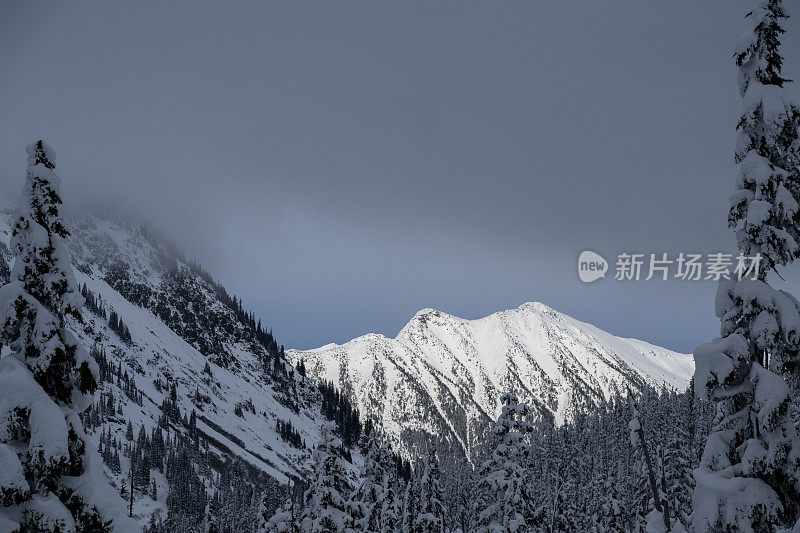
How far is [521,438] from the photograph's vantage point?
24547 millimetres

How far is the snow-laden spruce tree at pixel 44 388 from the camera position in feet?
29.2

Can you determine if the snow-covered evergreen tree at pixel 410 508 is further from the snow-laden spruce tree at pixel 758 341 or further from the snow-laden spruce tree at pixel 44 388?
the snow-laden spruce tree at pixel 44 388

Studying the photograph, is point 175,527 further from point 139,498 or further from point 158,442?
point 158,442

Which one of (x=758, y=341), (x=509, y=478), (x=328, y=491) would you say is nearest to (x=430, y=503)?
(x=328, y=491)

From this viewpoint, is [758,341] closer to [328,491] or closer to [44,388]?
[44,388]

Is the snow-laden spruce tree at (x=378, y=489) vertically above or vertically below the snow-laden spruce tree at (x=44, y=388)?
below

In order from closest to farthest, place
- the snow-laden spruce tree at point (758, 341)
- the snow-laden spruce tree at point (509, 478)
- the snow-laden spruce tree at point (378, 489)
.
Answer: the snow-laden spruce tree at point (758, 341)
the snow-laden spruce tree at point (509, 478)
the snow-laden spruce tree at point (378, 489)

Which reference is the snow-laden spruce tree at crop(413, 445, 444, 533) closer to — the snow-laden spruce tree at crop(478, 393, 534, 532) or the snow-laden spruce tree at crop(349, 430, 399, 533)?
the snow-laden spruce tree at crop(349, 430, 399, 533)

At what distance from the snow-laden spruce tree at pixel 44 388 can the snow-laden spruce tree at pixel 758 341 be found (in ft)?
35.6

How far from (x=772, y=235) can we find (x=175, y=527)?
141 meters

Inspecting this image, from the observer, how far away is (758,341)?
9.45m

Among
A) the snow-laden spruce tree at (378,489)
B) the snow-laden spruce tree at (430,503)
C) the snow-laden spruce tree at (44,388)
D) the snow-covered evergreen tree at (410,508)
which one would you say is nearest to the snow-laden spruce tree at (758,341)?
the snow-laden spruce tree at (44,388)

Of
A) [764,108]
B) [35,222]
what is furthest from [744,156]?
[35,222]

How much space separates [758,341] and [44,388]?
1299 centimetres
